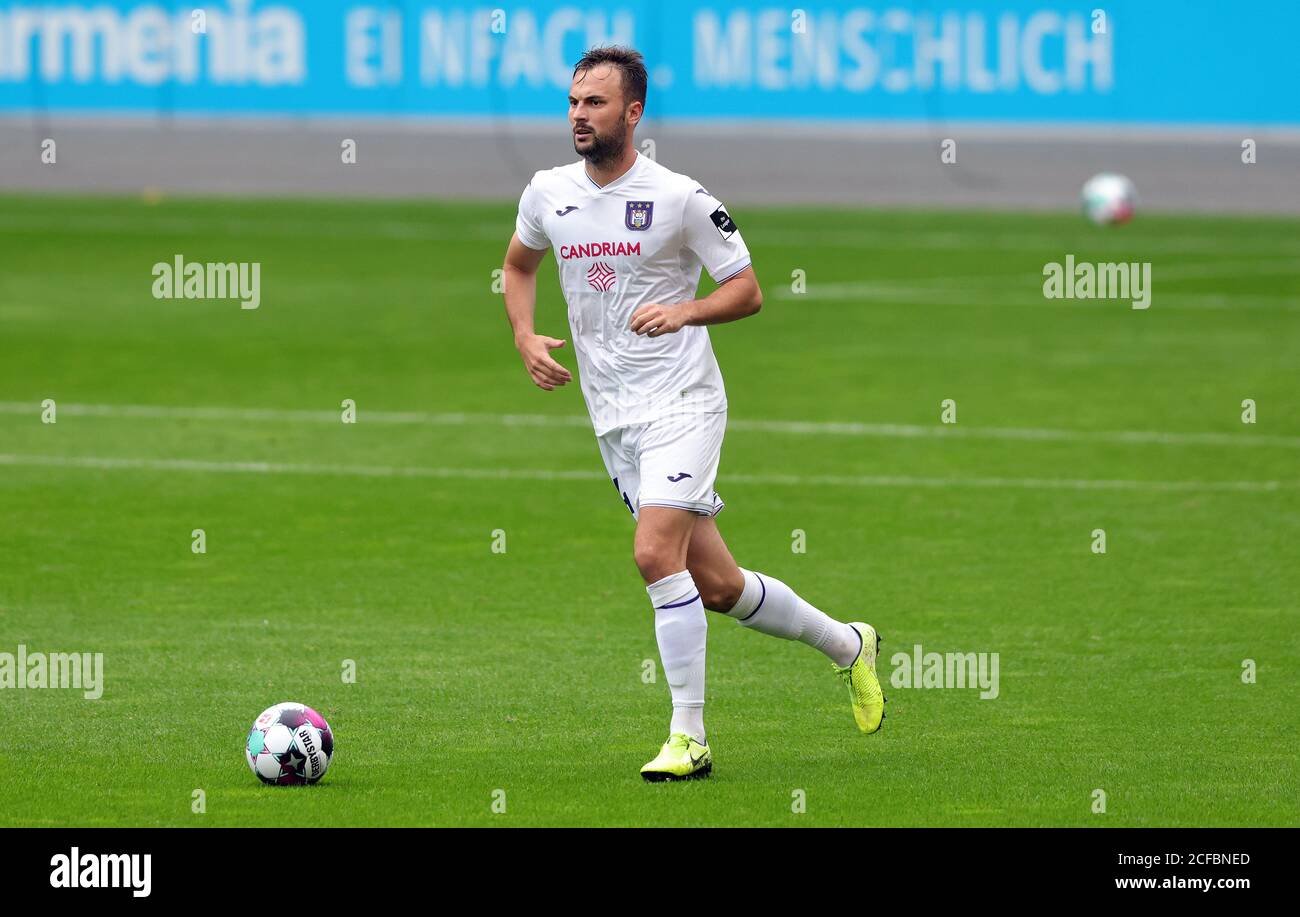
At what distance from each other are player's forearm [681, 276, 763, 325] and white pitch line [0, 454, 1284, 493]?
6.33 metres

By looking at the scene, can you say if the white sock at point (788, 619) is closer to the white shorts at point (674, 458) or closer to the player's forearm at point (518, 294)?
the white shorts at point (674, 458)

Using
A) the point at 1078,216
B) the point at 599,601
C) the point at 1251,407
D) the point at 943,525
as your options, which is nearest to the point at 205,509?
the point at 599,601

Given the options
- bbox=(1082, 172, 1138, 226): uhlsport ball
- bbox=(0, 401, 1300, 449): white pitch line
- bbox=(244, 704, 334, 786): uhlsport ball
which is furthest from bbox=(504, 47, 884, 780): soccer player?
bbox=(1082, 172, 1138, 226): uhlsport ball

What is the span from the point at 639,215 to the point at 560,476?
6.67 m

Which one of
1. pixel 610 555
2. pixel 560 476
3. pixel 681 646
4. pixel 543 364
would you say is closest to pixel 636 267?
pixel 543 364

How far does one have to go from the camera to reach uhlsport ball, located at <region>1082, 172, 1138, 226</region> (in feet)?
99.6

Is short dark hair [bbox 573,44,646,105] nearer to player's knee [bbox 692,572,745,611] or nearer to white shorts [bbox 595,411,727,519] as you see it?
white shorts [bbox 595,411,727,519]

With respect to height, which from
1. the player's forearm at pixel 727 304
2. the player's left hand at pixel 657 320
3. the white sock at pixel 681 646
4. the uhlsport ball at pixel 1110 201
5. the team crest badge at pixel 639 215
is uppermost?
the uhlsport ball at pixel 1110 201

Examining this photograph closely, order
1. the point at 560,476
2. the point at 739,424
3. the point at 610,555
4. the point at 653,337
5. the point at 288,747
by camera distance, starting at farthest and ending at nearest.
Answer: the point at 739,424 < the point at 560,476 < the point at 610,555 < the point at 653,337 < the point at 288,747

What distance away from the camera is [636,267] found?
324 inches

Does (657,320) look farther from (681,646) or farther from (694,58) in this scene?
(694,58)

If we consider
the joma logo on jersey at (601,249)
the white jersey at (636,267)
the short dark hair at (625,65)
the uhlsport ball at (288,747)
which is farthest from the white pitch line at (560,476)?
the uhlsport ball at (288,747)

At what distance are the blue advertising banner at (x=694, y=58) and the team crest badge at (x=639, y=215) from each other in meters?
27.7

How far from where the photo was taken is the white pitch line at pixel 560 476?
14.4 metres
